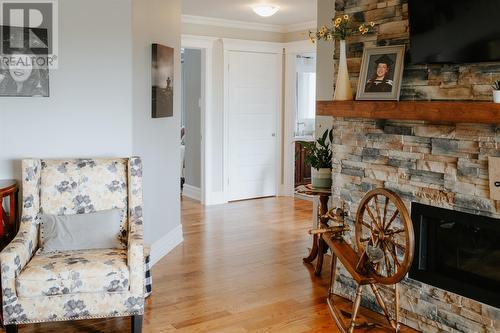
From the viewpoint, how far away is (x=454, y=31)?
2.92 m

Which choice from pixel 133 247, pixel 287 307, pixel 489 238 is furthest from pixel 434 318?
pixel 133 247

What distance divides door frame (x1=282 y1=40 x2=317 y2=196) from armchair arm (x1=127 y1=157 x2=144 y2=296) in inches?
166

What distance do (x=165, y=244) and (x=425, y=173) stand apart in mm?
2539

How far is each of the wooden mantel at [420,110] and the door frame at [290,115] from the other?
4.03 meters

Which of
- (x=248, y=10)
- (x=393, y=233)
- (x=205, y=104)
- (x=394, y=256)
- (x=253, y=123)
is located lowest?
(x=394, y=256)

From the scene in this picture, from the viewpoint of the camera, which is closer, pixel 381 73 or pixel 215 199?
pixel 381 73

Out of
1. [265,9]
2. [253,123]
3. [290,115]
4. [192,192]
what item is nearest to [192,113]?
[253,123]

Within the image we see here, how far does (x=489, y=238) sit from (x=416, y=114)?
772mm

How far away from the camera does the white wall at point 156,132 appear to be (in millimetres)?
4264

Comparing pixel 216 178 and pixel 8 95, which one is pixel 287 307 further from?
pixel 216 178

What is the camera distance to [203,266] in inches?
183

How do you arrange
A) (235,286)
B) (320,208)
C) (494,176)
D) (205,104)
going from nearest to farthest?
(494,176)
(235,286)
(320,208)
(205,104)

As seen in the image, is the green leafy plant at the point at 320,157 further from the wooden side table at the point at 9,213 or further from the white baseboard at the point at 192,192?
the white baseboard at the point at 192,192

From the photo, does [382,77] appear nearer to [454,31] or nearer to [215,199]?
[454,31]
